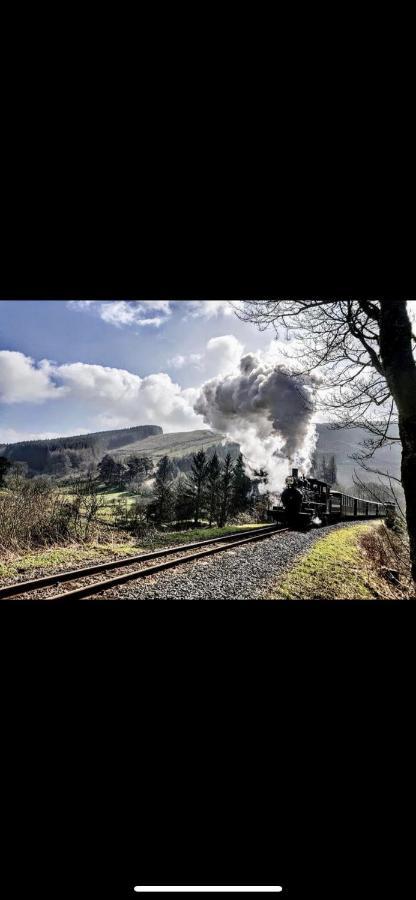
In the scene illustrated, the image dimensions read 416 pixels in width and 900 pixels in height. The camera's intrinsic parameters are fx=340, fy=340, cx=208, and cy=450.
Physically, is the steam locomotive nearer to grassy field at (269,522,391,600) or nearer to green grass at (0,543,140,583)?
grassy field at (269,522,391,600)

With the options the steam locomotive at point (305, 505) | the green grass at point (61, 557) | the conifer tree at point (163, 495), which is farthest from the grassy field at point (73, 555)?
Result: the steam locomotive at point (305, 505)

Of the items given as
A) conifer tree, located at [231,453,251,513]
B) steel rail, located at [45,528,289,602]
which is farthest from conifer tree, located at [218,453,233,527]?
steel rail, located at [45,528,289,602]

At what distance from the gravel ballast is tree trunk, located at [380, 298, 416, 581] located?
1.44m

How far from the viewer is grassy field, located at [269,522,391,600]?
330 centimetres

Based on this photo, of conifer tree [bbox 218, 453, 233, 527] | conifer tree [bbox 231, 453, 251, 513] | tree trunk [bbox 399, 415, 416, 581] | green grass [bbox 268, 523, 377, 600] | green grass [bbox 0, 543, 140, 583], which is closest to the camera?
tree trunk [bbox 399, 415, 416, 581]

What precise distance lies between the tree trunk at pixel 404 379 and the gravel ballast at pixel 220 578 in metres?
1.44

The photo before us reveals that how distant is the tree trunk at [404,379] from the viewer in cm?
246

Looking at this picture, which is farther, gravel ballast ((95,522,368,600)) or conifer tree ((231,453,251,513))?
conifer tree ((231,453,251,513))

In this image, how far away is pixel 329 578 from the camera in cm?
371
